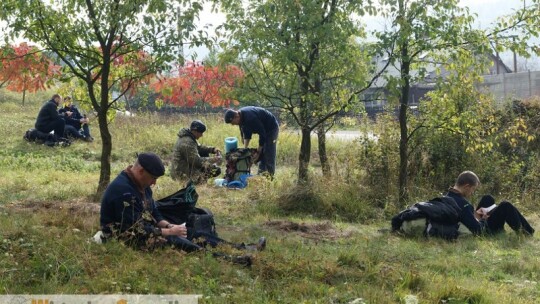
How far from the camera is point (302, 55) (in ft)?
29.6

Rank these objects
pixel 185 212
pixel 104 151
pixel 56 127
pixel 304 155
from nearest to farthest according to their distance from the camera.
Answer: pixel 185 212 → pixel 104 151 → pixel 304 155 → pixel 56 127

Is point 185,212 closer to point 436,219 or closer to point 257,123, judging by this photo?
point 436,219

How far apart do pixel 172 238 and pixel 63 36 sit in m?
4.21

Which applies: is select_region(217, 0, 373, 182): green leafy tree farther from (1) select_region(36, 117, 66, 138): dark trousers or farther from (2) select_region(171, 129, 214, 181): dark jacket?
(1) select_region(36, 117, 66, 138): dark trousers

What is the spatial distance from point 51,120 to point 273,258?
38.4 feet

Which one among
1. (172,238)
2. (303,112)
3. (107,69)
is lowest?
(172,238)

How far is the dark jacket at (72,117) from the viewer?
53.3 ft

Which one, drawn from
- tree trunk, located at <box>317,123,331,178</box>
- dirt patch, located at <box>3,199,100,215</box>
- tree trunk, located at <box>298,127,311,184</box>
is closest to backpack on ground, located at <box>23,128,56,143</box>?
dirt patch, located at <box>3,199,100,215</box>

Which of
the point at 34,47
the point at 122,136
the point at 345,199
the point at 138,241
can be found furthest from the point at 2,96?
the point at 138,241

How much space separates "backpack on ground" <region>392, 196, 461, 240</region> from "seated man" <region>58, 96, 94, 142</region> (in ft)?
35.7

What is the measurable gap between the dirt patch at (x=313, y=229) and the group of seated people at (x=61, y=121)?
8.35 m

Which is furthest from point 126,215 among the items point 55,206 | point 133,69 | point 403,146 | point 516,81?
point 516,81

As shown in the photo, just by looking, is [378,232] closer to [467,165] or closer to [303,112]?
[303,112]

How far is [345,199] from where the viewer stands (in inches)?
350
